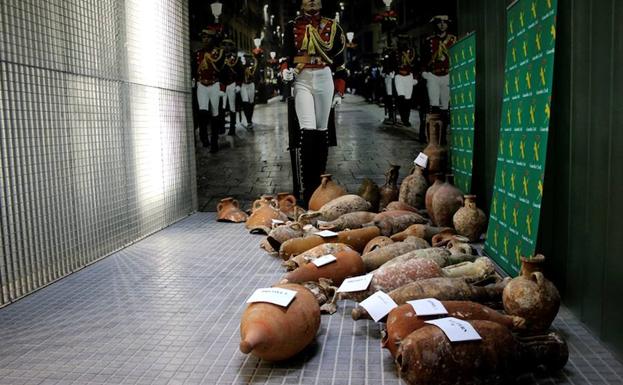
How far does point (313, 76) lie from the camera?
274 inches

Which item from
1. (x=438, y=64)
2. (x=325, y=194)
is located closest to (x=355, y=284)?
(x=325, y=194)

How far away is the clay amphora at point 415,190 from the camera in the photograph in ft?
20.4

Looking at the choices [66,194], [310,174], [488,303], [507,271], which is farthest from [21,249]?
[310,174]

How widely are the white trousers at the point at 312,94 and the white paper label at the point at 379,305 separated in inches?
163

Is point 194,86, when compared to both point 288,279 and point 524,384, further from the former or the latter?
point 524,384

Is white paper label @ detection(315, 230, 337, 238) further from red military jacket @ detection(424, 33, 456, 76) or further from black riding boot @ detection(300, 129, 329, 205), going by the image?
red military jacket @ detection(424, 33, 456, 76)

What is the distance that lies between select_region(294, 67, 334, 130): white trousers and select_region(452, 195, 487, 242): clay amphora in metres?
2.48

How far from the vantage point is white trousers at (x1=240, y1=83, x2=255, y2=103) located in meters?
7.48

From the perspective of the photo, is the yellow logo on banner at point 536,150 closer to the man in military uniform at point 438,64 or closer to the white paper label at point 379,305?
the white paper label at point 379,305

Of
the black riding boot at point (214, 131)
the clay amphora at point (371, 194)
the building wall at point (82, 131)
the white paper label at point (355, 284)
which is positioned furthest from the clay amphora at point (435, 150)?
the white paper label at point (355, 284)

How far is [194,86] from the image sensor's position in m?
7.48

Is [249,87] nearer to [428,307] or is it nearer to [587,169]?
[587,169]

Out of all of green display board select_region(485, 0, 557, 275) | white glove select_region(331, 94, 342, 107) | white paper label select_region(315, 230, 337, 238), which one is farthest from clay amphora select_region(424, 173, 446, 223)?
white glove select_region(331, 94, 342, 107)

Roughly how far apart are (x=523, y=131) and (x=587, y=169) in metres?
0.84
